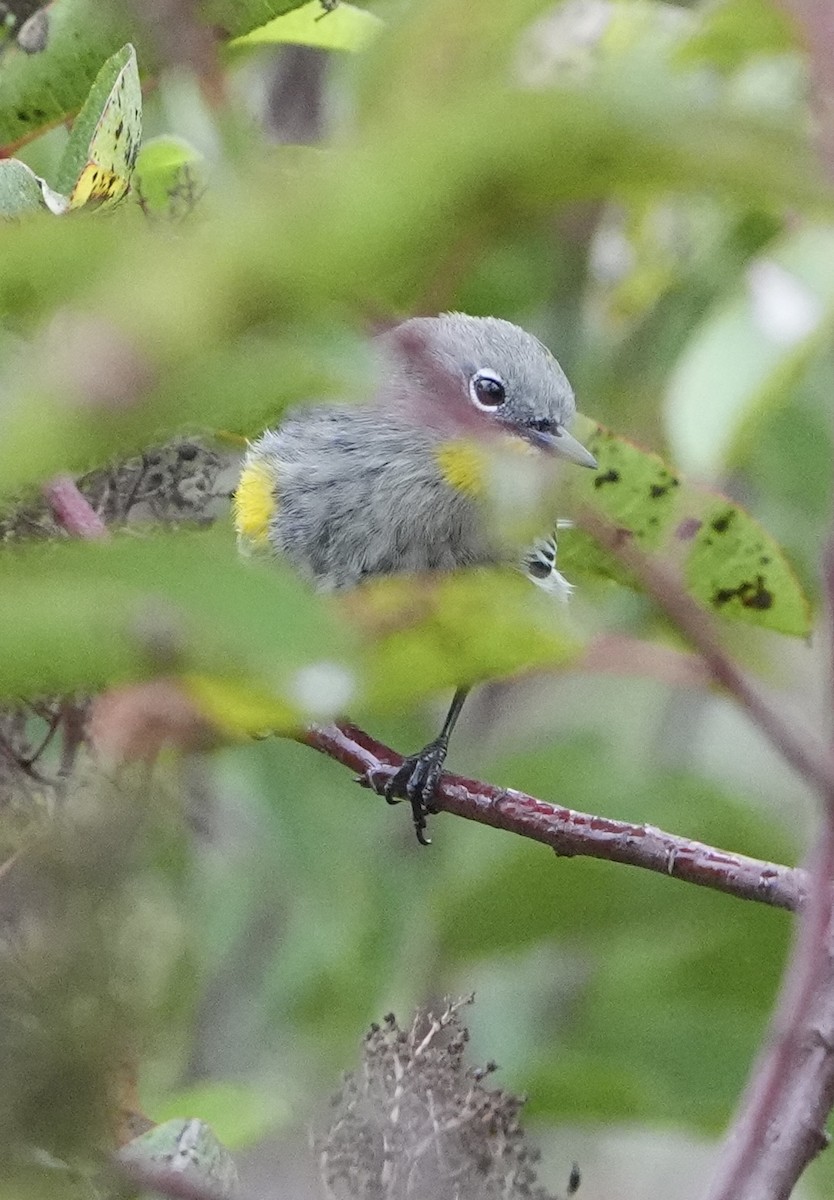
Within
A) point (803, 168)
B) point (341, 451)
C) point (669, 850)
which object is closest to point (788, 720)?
point (803, 168)

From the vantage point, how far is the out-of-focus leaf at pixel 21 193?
3.11 ft

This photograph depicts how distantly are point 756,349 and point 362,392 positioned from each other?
40 centimetres

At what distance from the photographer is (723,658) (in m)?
0.50

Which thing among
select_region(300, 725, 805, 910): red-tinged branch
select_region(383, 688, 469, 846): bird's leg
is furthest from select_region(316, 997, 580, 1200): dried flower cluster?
select_region(383, 688, 469, 846): bird's leg

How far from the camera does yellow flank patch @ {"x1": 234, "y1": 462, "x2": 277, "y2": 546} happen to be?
2082mm

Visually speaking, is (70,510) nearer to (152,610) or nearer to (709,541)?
(709,541)

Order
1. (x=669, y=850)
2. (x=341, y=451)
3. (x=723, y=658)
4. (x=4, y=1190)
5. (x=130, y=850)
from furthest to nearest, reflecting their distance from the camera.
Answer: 1. (x=341, y=451)
2. (x=669, y=850)
3. (x=130, y=850)
4. (x=4, y=1190)
5. (x=723, y=658)

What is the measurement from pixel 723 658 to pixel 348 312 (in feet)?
0.52

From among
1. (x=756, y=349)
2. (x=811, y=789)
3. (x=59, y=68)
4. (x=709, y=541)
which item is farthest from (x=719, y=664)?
(x=59, y=68)

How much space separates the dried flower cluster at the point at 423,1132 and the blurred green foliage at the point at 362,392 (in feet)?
0.46

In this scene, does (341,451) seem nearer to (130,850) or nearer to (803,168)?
(130,850)

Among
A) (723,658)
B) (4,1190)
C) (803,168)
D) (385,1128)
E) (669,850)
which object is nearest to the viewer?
(803,168)

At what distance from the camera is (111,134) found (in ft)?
3.25

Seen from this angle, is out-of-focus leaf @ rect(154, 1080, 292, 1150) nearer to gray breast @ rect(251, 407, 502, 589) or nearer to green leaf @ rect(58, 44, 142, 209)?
gray breast @ rect(251, 407, 502, 589)
